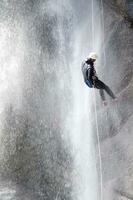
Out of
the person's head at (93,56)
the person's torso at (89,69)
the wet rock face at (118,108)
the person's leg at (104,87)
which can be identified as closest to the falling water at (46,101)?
the wet rock face at (118,108)

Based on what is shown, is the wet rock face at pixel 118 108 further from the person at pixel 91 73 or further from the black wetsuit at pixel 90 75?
the person at pixel 91 73

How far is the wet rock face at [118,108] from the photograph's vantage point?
59.0 ft

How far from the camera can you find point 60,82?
2109 centimetres

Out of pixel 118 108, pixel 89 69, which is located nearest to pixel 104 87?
pixel 118 108

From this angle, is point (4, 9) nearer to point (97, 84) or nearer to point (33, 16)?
point (33, 16)

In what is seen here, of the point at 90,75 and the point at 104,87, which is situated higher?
the point at 90,75

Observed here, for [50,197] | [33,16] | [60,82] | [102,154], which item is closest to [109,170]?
[102,154]

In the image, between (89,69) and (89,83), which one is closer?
(89,69)

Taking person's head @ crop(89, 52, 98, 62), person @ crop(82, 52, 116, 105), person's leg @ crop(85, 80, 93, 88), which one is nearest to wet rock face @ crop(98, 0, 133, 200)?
person @ crop(82, 52, 116, 105)

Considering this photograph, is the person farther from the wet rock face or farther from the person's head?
the wet rock face

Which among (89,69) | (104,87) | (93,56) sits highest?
(93,56)

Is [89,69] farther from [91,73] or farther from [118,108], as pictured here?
[118,108]

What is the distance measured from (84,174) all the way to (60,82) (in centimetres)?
428

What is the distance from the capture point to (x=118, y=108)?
62.2 ft
